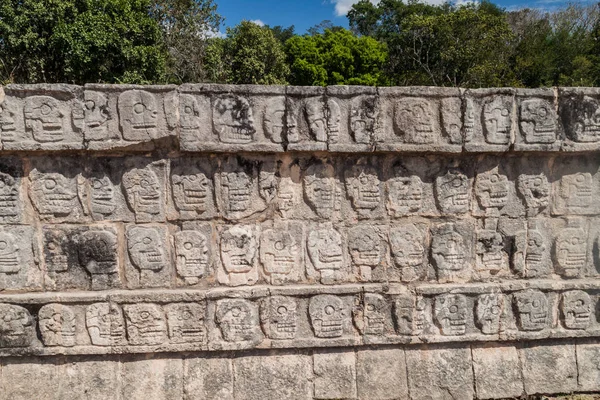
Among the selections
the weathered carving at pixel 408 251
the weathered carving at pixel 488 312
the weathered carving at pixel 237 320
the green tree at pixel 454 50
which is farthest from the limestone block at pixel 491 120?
the green tree at pixel 454 50

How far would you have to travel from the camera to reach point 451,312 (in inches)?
137

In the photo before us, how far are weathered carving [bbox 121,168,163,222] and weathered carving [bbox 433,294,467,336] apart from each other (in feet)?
7.13

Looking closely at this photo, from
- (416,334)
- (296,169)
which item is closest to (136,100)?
(296,169)

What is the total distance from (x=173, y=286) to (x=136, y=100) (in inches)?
52.3

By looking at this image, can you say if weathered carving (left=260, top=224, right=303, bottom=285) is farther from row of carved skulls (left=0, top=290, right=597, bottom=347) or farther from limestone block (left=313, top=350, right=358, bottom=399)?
limestone block (left=313, top=350, right=358, bottom=399)

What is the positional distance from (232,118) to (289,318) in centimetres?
150

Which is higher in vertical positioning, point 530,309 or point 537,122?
point 537,122

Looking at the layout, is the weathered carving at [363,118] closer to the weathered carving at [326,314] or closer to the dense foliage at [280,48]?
the weathered carving at [326,314]

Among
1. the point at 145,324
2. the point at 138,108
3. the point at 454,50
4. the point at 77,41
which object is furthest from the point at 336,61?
the point at 145,324

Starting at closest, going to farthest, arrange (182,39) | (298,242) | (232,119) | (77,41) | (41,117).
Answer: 1. (41,117)
2. (232,119)
3. (298,242)
4. (77,41)
5. (182,39)

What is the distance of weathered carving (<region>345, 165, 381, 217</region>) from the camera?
3.38 meters

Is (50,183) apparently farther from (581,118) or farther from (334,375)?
(581,118)

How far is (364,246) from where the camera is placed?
135 inches

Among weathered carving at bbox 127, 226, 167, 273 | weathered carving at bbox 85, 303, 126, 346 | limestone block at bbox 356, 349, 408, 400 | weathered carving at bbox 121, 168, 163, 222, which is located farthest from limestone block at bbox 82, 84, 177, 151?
limestone block at bbox 356, 349, 408, 400
